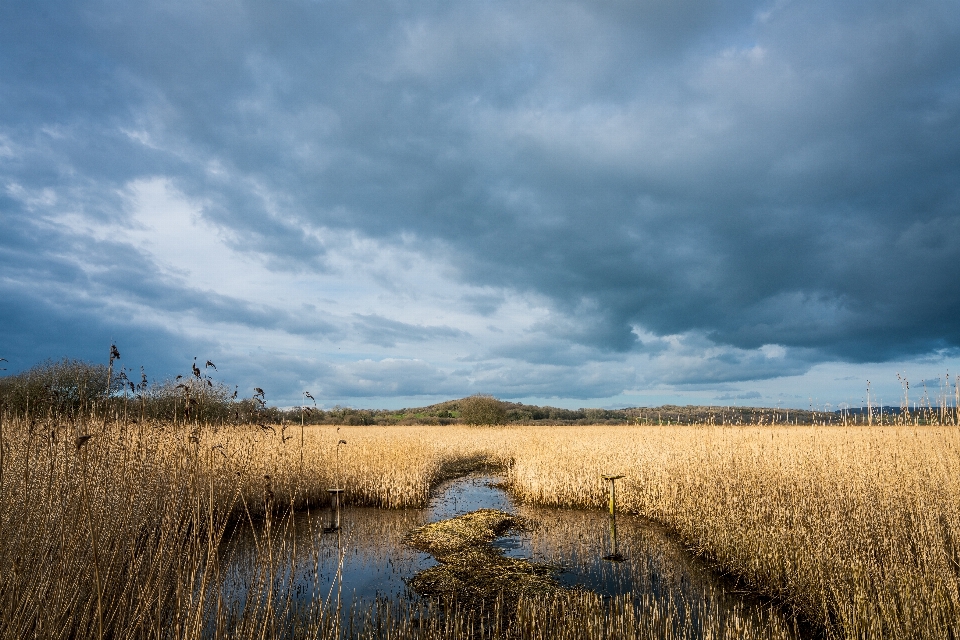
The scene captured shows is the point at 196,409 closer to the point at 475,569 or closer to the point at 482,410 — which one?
the point at 475,569

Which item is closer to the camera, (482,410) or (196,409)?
(196,409)

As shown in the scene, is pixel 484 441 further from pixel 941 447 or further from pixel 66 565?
pixel 66 565

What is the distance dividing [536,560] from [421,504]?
6.22 metres

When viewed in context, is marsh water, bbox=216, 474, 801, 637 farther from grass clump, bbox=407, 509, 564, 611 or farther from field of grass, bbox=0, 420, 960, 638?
field of grass, bbox=0, 420, 960, 638

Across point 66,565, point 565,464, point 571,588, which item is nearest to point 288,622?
point 66,565

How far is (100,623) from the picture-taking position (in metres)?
2.26

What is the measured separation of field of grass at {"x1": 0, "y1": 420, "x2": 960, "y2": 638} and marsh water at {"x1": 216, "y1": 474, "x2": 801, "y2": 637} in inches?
18.1

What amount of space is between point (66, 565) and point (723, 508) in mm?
11048

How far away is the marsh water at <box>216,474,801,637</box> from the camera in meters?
7.72

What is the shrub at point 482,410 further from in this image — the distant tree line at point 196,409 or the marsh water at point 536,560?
the marsh water at point 536,560

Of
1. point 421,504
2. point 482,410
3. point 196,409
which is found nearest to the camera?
point 196,409

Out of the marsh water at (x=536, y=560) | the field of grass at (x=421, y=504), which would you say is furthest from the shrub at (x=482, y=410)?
the marsh water at (x=536, y=560)

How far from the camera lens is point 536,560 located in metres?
9.97

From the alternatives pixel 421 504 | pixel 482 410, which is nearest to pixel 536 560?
pixel 421 504
